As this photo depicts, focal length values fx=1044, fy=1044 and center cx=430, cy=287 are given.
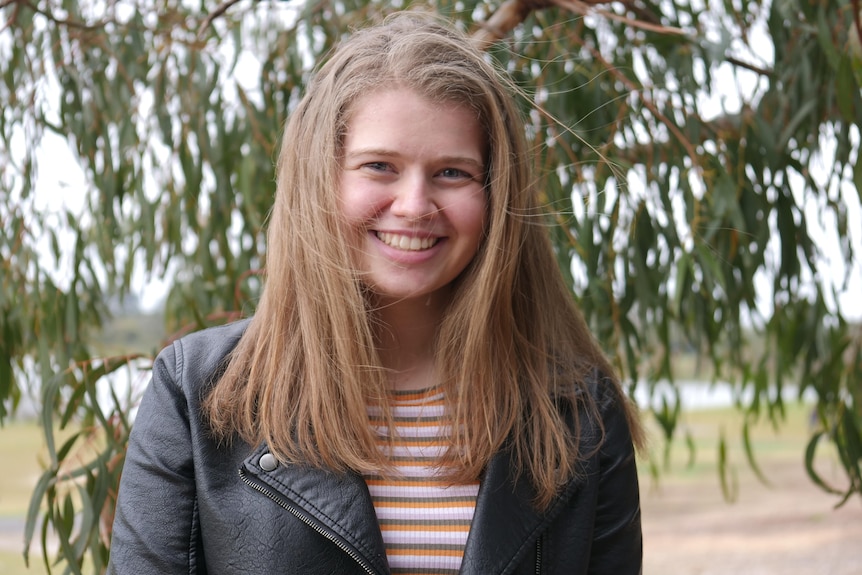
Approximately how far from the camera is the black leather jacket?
1.07 metres

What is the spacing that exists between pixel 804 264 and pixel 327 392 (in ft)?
4.18

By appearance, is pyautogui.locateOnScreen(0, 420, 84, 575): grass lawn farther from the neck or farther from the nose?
the nose

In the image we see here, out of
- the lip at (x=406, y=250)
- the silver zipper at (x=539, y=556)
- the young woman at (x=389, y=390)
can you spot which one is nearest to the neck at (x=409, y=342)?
the young woman at (x=389, y=390)

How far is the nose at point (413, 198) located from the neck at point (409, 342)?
15 cm

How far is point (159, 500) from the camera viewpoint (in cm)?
107

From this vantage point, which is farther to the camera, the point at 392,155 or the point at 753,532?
the point at 753,532

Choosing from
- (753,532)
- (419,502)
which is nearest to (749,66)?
(419,502)

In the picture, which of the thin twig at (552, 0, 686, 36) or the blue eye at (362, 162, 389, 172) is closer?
the blue eye at (362, 162, 389, 172)

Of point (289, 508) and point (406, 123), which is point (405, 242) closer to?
point (406, 123)

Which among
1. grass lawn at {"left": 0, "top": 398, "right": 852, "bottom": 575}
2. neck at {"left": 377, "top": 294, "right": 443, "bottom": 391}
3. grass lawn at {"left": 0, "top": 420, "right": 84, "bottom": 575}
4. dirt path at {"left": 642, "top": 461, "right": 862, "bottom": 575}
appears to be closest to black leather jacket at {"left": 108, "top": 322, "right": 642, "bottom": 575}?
neck at {"left": 377, "top": 294, "right": 443, "bottom": 391}

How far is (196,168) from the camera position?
209 centimetres

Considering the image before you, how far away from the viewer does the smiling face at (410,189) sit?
3.65 ft

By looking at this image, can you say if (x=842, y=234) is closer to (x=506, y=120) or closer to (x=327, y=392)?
(x=506, y=120)

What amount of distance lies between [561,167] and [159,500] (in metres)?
0.92
